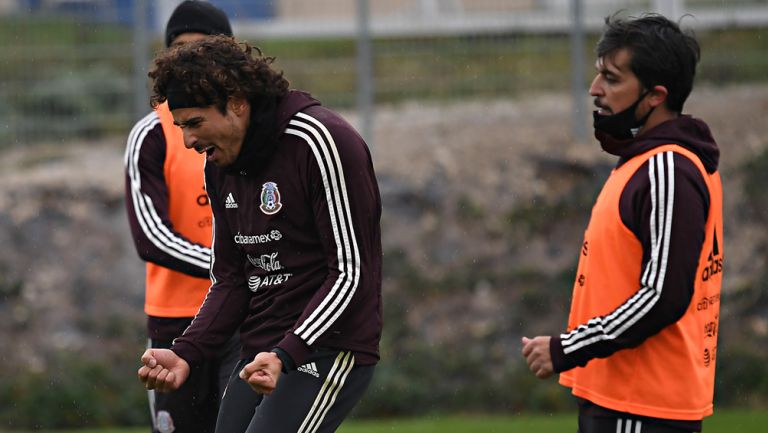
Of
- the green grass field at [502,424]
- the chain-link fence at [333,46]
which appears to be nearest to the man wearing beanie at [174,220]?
the green grass field at [502,424]

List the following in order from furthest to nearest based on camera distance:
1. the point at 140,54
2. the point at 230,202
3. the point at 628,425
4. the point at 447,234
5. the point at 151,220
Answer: the point at 447,234 → the point at 140,54 → the point at 151,220 → the point at 230,202 → the point at 628,425

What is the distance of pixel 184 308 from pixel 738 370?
7945 mm

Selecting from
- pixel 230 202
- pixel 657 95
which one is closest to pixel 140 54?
pixel 230 202

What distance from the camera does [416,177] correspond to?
13.7 metres

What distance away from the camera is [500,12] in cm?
1355

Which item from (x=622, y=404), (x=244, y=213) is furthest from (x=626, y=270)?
(x=244, y=213)

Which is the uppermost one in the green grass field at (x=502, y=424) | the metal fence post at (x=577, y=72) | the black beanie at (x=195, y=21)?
the black beanie at (x=195, y=21)

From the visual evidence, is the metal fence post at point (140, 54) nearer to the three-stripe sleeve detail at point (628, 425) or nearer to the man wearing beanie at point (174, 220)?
the man wearing beanie at point (174, 220)

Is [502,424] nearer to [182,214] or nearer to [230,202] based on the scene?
[182,214]

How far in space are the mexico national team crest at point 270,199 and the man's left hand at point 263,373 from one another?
0.58m

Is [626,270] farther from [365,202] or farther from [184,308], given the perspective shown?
[184,308]

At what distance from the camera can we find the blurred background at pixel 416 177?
40.9ft

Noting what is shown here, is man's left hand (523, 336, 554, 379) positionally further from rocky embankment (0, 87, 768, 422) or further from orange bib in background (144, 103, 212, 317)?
rocky embankment (0, 87, 768, 422)

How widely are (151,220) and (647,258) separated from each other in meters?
2.55
